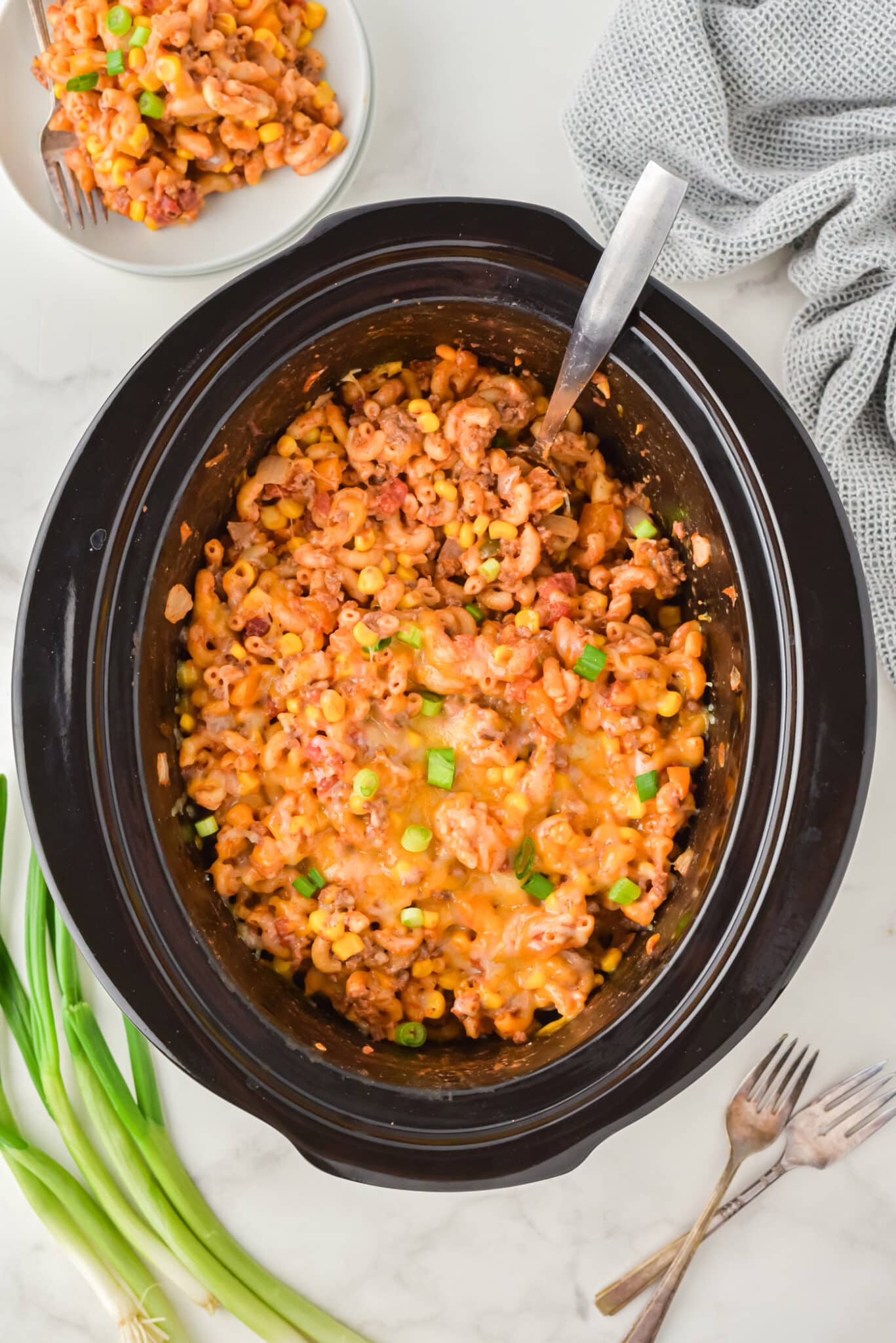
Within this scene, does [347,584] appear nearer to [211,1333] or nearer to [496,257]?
[496,257]

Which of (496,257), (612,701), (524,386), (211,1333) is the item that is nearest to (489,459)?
(524,386)

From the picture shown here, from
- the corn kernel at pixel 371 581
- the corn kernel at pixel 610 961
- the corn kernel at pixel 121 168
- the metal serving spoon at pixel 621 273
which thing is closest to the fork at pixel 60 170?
the corn kernel at pixel 121 168

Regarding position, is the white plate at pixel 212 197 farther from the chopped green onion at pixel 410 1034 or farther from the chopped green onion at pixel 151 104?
the chopped green onion at pixel 410 1034

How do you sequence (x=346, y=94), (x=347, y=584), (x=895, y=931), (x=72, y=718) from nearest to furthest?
(x=72, y=718)
(x=347, y=584)
(x=346, y=94)
(x=895, y=931)

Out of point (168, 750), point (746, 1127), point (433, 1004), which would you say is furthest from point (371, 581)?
point (746, 1127)

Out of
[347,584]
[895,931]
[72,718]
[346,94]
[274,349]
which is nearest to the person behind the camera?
[72,718]

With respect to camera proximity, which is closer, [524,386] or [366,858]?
[366,858]

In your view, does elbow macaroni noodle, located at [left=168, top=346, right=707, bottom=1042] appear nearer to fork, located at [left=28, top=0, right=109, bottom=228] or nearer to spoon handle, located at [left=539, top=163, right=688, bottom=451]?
spoon handle, located at [left=539, top=163, right=688, bottom=451]
